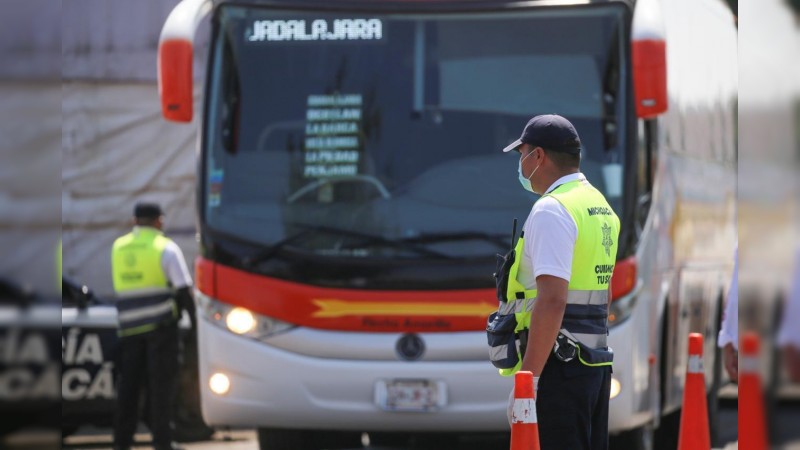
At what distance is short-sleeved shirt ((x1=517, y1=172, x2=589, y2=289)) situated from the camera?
5031 mm

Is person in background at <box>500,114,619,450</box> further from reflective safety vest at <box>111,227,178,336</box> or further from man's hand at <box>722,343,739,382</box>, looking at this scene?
reflective safety vest at <box>111,227,178,336</box>

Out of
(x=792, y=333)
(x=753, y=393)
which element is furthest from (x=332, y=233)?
(x=792, y=333)

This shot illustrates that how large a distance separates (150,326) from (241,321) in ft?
5.81

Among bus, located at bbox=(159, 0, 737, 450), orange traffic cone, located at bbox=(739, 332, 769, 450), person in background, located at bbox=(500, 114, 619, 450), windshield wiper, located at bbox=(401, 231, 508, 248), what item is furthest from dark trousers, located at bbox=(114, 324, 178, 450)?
orange traffic cone, located at bbox=(739, 332, 769, 450)

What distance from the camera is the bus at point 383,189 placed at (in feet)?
28.5

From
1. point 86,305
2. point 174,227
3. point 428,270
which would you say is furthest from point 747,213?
point 174,227

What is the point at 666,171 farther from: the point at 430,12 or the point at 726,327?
the point at 726,327

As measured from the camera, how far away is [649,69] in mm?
8289

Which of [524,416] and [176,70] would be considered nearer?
[524,416]

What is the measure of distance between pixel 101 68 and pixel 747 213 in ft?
43.0

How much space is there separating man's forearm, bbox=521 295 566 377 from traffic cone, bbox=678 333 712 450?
2.91m

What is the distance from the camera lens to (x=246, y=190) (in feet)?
29.5

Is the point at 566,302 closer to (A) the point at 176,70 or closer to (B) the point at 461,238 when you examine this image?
(B) the point at 461,238

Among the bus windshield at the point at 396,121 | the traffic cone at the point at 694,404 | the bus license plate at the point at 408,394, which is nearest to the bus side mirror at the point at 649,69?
the bus windshield at the point at 396,121
